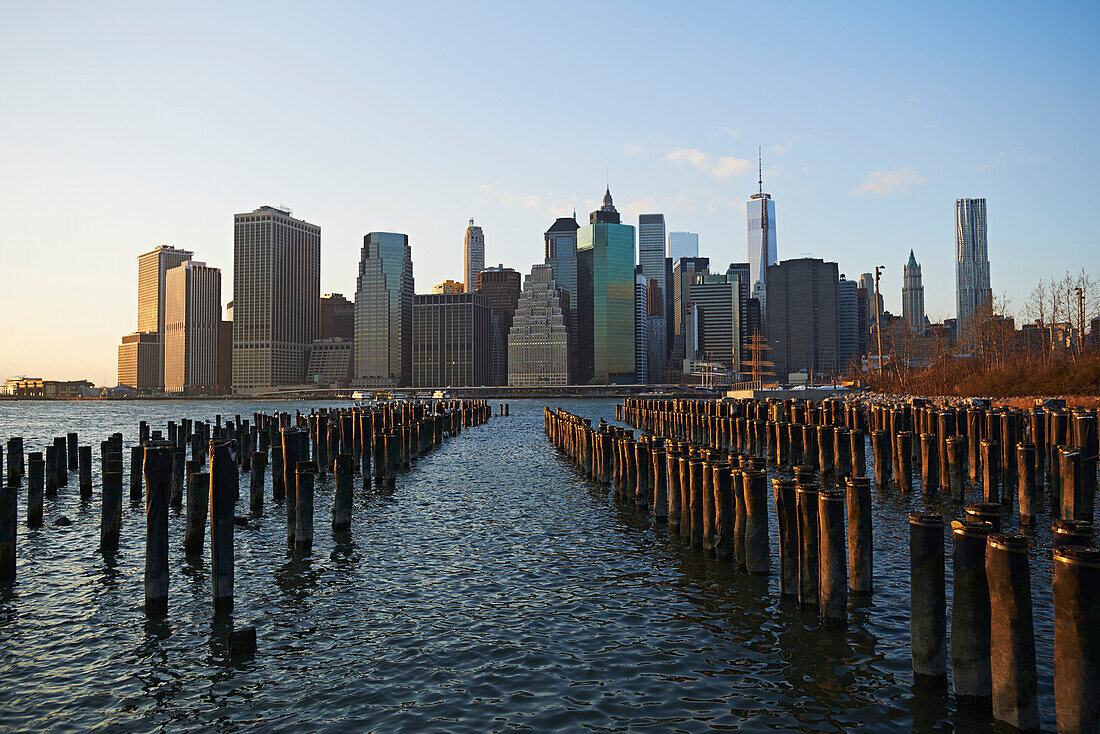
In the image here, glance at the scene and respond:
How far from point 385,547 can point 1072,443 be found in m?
25.1

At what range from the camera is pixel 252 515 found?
24875 mm

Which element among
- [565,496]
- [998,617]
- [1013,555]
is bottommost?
[565,496]

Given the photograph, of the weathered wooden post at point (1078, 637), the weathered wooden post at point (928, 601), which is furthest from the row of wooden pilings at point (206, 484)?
the weathered wooden post at point (1078, 637)

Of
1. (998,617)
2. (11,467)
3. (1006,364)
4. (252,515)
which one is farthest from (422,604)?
(1006,364)

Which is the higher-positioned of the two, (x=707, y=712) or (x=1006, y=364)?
(x=1006, y=364)

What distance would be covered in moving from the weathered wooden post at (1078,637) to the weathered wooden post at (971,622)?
1.15 m

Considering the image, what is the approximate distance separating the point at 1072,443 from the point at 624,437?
16.6 meters

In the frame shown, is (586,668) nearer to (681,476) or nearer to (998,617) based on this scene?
(998,617)

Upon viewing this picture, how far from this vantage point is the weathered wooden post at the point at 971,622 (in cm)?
912

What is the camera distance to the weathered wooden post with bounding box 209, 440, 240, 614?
1375cm

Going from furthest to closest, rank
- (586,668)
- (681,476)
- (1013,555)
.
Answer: (681,476)
(586,668)
(1013,555)

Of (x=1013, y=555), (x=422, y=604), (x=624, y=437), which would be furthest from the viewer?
(x=624, y=437)

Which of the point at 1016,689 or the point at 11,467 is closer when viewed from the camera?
the point at 1016,689

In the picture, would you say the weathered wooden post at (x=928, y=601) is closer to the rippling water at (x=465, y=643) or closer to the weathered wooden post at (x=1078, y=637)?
the rippling water at (x=465, y=643)
